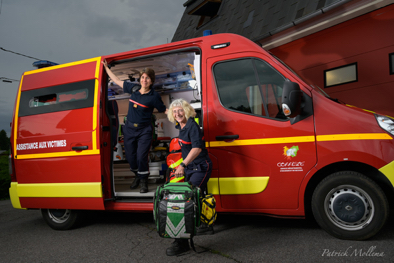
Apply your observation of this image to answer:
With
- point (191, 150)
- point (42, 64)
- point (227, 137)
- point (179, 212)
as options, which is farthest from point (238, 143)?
point (42, 64)

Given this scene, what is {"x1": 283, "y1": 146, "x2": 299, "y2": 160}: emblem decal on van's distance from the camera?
3.24 metres

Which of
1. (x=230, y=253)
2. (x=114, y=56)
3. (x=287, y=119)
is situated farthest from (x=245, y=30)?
(x=230, y=253)

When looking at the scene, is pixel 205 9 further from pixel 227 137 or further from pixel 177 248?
pixel 177 248

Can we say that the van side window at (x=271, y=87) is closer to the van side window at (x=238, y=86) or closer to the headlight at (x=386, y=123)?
the van side window at (x=238, y=86)

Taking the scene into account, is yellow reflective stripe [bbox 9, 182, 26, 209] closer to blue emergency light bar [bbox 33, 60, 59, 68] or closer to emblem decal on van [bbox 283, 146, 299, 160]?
blue emergency light bar [bbox 33, 60, 59, 68]

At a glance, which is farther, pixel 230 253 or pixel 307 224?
pixel 307 224

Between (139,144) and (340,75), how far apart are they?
481cm

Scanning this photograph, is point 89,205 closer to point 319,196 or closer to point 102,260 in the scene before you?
point 102,260

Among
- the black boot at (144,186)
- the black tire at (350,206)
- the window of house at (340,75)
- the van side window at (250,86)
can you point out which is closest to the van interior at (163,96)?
the black boot at (144,186)

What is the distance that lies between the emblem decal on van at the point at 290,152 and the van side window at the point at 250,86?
354mm

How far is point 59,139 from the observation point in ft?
13.4

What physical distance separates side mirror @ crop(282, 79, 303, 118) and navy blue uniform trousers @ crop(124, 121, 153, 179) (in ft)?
6.86

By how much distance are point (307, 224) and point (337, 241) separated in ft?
2.31

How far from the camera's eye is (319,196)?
10.3 ft
